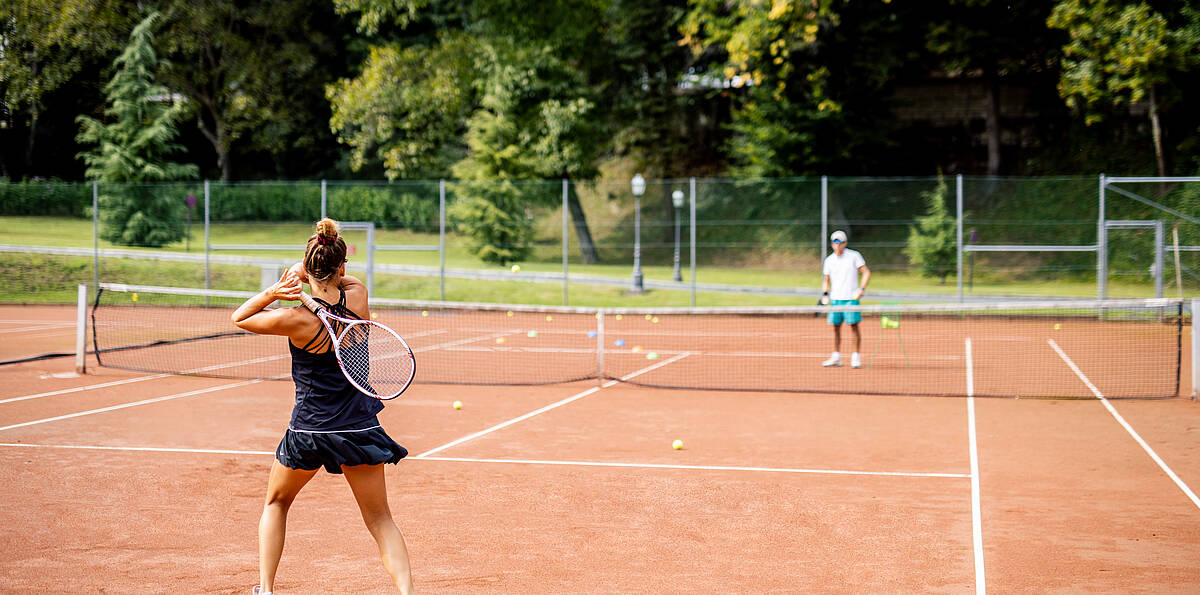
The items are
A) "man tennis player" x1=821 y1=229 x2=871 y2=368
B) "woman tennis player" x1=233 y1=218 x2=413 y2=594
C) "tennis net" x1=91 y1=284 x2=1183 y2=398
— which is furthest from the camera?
"man tennis player" x1=821 y1=229 x2=871 y2=368

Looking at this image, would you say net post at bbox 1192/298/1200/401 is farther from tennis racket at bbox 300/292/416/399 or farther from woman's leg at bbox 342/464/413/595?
woman's leg at bbox 342/464/413/595

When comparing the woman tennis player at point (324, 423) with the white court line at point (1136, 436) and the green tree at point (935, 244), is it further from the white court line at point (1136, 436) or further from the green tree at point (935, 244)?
the green tree at point (935, 244)

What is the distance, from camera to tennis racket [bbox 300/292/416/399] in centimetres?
432

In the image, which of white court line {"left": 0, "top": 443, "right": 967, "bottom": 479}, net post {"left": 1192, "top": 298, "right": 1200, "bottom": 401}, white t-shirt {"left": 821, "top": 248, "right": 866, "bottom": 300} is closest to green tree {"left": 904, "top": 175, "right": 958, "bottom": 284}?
white t-shirt {"left": 821, "top": 248, "right": 866, "bottom": 300}

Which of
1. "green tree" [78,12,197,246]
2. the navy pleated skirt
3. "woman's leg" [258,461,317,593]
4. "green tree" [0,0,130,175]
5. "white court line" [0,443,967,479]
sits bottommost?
"white court line" [0,443,967,479]

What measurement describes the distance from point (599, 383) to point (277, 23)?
31.2 metres

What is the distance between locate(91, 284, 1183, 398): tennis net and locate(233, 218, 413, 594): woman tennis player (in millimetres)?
8010

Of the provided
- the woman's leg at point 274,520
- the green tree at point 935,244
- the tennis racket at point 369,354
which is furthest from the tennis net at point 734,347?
the woman's leg at point 274,520

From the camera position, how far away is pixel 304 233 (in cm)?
2627

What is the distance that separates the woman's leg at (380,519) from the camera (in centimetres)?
446

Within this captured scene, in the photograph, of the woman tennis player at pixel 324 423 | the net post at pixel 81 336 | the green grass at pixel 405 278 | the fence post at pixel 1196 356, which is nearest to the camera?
the woman tennis player at pixel 324 423

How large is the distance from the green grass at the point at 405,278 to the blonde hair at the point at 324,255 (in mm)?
19923

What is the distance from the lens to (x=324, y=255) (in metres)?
4.41

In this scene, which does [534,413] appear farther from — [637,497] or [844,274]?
[844,274]
